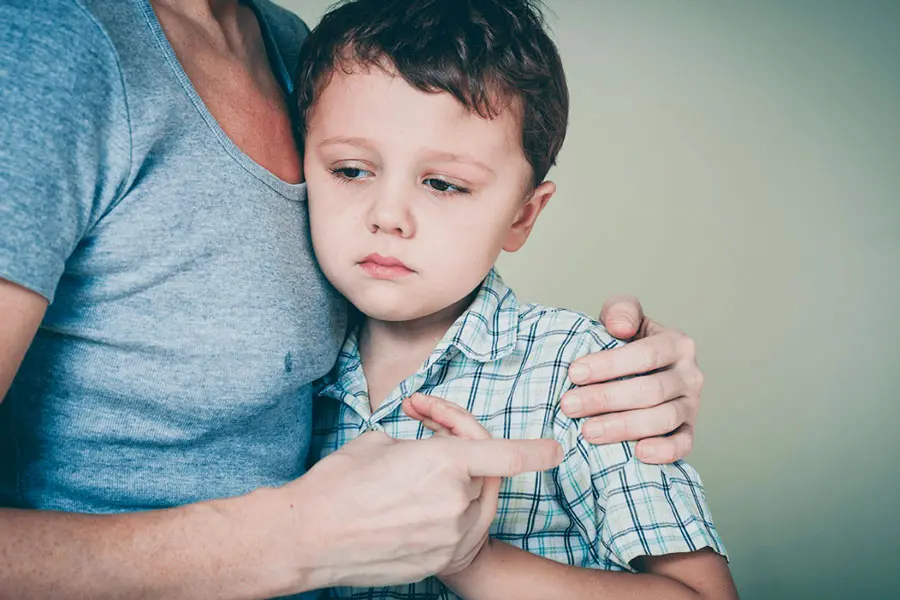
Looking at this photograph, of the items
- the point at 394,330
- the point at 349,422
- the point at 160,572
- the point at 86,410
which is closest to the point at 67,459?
the point at 86,410

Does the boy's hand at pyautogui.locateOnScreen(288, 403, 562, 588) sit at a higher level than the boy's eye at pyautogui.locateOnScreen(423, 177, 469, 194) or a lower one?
lower

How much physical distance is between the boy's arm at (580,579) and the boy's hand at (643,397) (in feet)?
0.50

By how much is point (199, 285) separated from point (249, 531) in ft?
0.98

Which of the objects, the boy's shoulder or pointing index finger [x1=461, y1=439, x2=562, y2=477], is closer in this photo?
pointing index finger [x1=461, y1=439, x2=562, y2=477]

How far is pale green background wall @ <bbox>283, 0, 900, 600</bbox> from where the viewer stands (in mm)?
2074

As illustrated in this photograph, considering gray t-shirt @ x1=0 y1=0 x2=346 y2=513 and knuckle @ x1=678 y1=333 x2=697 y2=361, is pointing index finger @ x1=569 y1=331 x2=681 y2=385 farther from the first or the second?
gray t-shirt @ x1=0 y1=0 x2=346 y2=513

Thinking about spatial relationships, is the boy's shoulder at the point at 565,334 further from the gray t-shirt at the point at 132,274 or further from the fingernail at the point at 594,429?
the gray t-shirt at the point at 132,274

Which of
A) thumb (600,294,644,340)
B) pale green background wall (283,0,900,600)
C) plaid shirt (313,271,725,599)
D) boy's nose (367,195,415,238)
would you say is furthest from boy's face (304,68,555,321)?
pale green background wall (283,0,900,600)

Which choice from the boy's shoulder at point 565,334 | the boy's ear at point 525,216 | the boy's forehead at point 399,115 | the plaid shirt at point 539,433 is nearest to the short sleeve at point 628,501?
the plaid shirt at point 539,433

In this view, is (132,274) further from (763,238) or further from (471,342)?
(763,238)

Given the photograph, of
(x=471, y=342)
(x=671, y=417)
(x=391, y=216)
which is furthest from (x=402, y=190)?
(x=671, y=417)

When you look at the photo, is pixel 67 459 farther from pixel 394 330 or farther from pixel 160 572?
pixel 394 330

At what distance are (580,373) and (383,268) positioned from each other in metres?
0.32

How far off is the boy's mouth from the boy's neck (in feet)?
0.63
